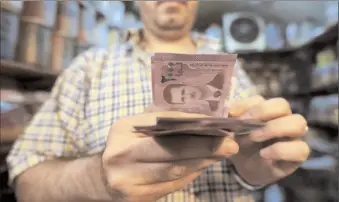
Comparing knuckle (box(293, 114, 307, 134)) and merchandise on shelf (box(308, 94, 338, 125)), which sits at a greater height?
knuckle (box(293, 114, 307, 134))

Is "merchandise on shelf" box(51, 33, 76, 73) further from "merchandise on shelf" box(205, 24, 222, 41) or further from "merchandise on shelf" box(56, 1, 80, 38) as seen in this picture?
"merchandise on shelf" box(205, 24, 222, 41)

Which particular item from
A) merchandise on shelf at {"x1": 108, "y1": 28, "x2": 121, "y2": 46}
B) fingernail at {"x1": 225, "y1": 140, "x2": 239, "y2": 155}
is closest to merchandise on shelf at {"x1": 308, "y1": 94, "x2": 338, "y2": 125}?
merchandise on shelf at {"x1": 108, "y1": 28, "x2": 121, "y2": 46}

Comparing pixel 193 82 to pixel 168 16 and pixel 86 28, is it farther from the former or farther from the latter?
pixel 86 28

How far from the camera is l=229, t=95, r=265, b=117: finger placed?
586mm

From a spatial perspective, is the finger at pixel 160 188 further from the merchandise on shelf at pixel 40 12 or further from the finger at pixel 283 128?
the merchandise on shelf at pixel 40 12

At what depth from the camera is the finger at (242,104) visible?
59 centimetres

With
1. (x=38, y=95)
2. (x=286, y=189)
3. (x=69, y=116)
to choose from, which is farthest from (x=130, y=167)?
(x=286, y=189)

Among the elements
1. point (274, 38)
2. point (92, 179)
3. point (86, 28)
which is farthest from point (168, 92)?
point (274, 38)

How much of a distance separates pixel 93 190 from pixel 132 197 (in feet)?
0.27

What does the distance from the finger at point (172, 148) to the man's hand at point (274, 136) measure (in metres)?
0.13

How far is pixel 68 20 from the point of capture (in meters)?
1.49

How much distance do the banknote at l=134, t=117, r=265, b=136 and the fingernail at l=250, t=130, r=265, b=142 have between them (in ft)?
0.64

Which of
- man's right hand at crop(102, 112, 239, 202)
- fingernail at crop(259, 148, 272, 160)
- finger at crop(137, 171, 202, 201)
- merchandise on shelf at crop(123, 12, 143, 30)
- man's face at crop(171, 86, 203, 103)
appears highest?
merchandise on shelf at crop(123, 12, 143, 30)

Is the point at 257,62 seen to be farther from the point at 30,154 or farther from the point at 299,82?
the point at 30,154
